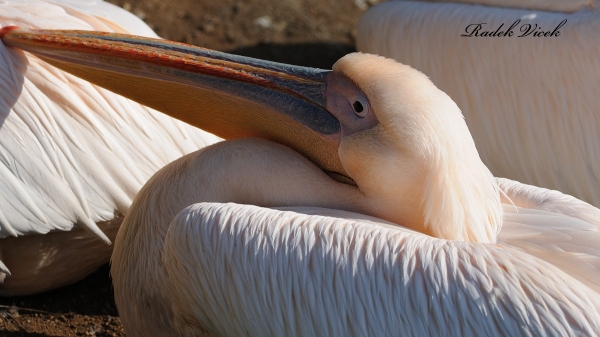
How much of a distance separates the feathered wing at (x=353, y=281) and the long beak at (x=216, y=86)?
1.19 feet

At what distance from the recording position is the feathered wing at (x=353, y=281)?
1.84m

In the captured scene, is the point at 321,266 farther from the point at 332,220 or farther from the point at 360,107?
the point at 360,107

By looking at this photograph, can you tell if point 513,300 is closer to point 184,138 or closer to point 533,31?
point 184,138

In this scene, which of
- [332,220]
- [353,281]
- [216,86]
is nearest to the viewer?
[353,281]

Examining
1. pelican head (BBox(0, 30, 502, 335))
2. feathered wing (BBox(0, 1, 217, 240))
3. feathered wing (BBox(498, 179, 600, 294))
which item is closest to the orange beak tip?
feathered wing (BBox(0, 1, 217, 240))

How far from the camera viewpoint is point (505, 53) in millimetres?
3523

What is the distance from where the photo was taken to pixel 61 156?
2.83 metres

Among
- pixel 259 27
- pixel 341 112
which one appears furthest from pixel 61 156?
pixel 259 27

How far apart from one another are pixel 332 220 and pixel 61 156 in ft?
4.03

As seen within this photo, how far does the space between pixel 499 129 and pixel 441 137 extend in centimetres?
164

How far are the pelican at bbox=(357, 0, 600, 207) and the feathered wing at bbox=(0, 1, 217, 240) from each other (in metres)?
1.45

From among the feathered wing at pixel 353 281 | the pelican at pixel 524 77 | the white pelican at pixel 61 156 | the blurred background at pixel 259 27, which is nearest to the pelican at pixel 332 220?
the feathered wing at pixel 353 281

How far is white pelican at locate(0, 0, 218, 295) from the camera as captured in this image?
2.77 metres

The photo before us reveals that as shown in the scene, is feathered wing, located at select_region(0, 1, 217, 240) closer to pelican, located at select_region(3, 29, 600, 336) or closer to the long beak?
pelican, located at select_region(3, 29, 600, 336)
